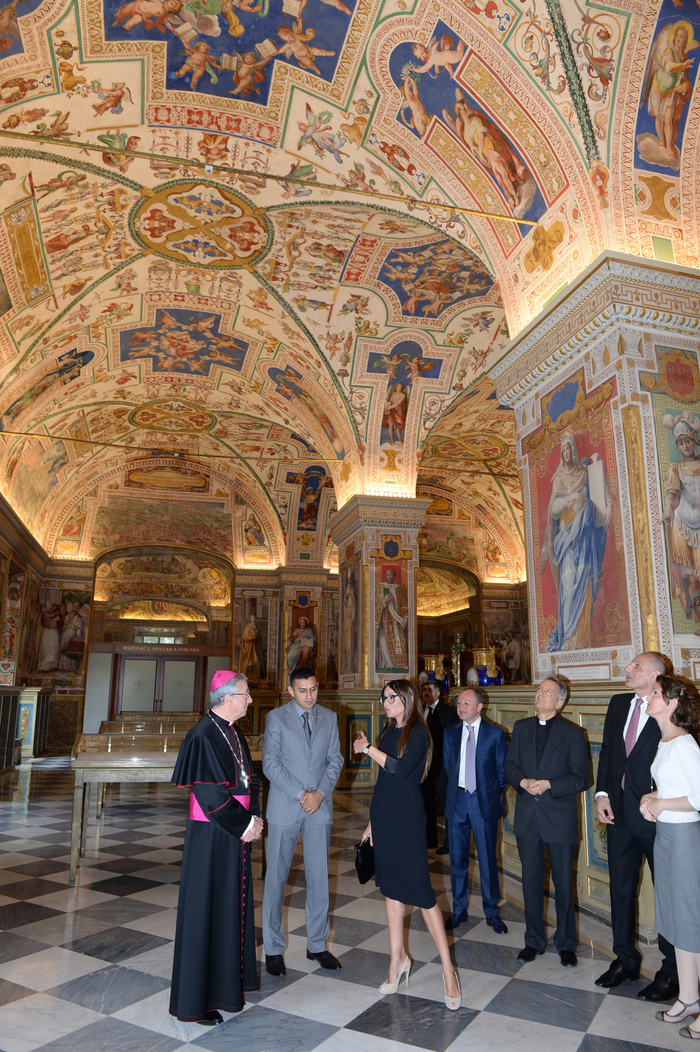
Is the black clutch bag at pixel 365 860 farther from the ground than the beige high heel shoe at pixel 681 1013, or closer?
farther from the ground

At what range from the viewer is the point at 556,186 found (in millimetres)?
6965

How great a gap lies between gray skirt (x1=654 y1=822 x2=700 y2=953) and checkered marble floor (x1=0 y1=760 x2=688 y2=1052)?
478 mm

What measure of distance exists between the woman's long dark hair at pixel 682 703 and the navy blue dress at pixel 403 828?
131 cm

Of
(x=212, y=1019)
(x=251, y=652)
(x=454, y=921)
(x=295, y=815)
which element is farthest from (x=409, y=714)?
(x=251, y=652)

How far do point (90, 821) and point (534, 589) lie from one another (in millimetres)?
6587

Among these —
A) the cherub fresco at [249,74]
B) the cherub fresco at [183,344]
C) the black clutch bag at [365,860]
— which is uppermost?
the cherub fresco at [183,344]

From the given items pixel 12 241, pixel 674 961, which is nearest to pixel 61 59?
pixel 12 241

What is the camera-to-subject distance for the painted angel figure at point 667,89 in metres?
6.17

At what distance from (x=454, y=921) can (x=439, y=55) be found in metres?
7.52

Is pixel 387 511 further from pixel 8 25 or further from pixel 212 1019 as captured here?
pixel 212 1019

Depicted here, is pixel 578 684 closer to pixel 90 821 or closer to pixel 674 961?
pixel 674 961

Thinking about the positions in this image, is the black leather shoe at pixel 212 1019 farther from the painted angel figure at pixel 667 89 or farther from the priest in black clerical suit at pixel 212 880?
the painted angel figure at pixel 667 89

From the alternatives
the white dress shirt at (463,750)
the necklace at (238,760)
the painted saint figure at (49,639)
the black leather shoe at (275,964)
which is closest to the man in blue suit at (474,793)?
the white dress shirt at (463,750)

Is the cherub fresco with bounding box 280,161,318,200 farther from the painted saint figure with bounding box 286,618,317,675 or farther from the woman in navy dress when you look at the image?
the painted saint figure with bounding box 286,618,317,675
